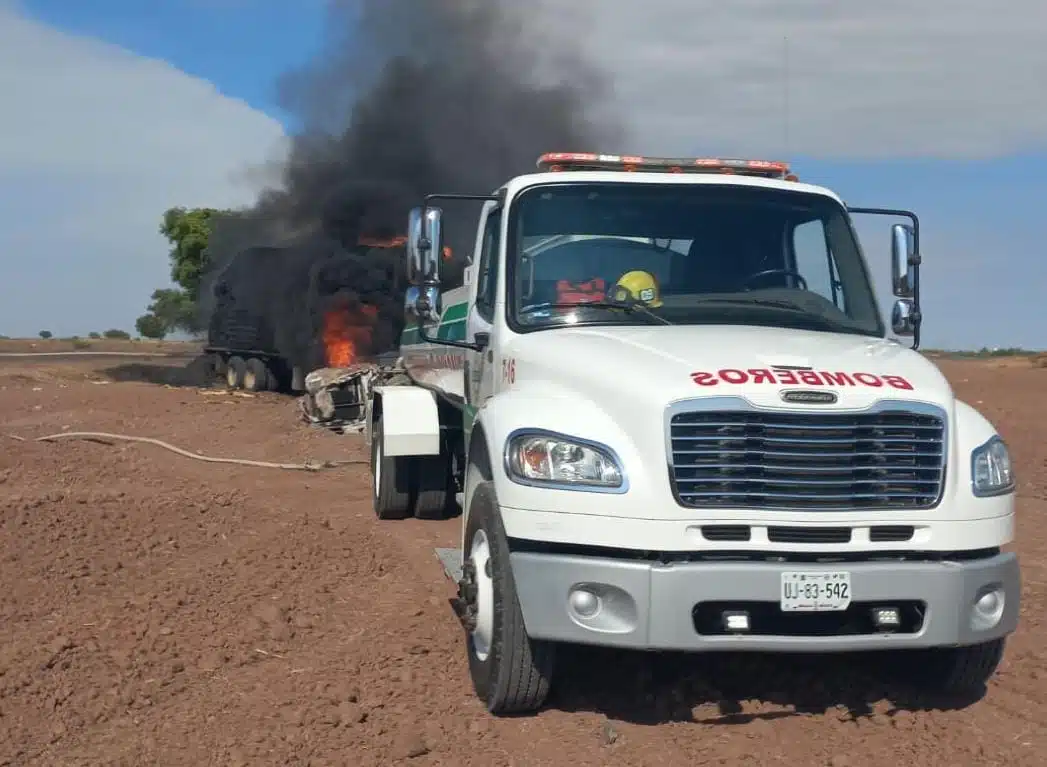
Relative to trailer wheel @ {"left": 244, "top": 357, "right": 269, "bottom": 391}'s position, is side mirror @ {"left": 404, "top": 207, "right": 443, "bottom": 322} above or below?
above

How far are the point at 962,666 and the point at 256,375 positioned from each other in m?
24.8

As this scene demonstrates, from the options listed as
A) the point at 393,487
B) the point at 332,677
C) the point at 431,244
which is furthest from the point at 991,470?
the point at 393,487

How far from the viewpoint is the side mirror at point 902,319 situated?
6547 millimetres

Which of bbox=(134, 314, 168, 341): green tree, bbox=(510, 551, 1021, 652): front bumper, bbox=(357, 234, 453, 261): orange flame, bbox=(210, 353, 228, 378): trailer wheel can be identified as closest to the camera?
bbox=(510, 551, 1021, 652): front bumper

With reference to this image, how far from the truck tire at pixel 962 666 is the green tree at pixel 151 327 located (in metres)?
77.1

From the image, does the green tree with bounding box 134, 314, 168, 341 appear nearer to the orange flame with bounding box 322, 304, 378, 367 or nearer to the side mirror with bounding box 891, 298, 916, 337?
the orange flame with bounding box 322, 304, 378, 367

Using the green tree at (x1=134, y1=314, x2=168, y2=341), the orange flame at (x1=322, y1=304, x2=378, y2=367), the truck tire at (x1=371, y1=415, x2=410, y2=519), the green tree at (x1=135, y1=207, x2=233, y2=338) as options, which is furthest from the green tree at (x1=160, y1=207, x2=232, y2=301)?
the truck tire at (x1=371, y1=415, x2=410, y2=519)

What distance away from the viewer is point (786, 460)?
16.0 ft

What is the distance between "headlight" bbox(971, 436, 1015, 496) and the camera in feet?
17.0

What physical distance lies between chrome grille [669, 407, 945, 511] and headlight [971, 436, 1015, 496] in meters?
0.35

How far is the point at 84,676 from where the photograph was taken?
5781 mm

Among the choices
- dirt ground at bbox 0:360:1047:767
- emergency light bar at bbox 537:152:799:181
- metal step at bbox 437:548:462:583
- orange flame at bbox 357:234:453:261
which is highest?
orange flame at bbox 357:234:453:261

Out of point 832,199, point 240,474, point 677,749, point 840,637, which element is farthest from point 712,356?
point 240,474

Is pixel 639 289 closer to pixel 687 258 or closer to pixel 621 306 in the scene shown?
pixel 621 306
